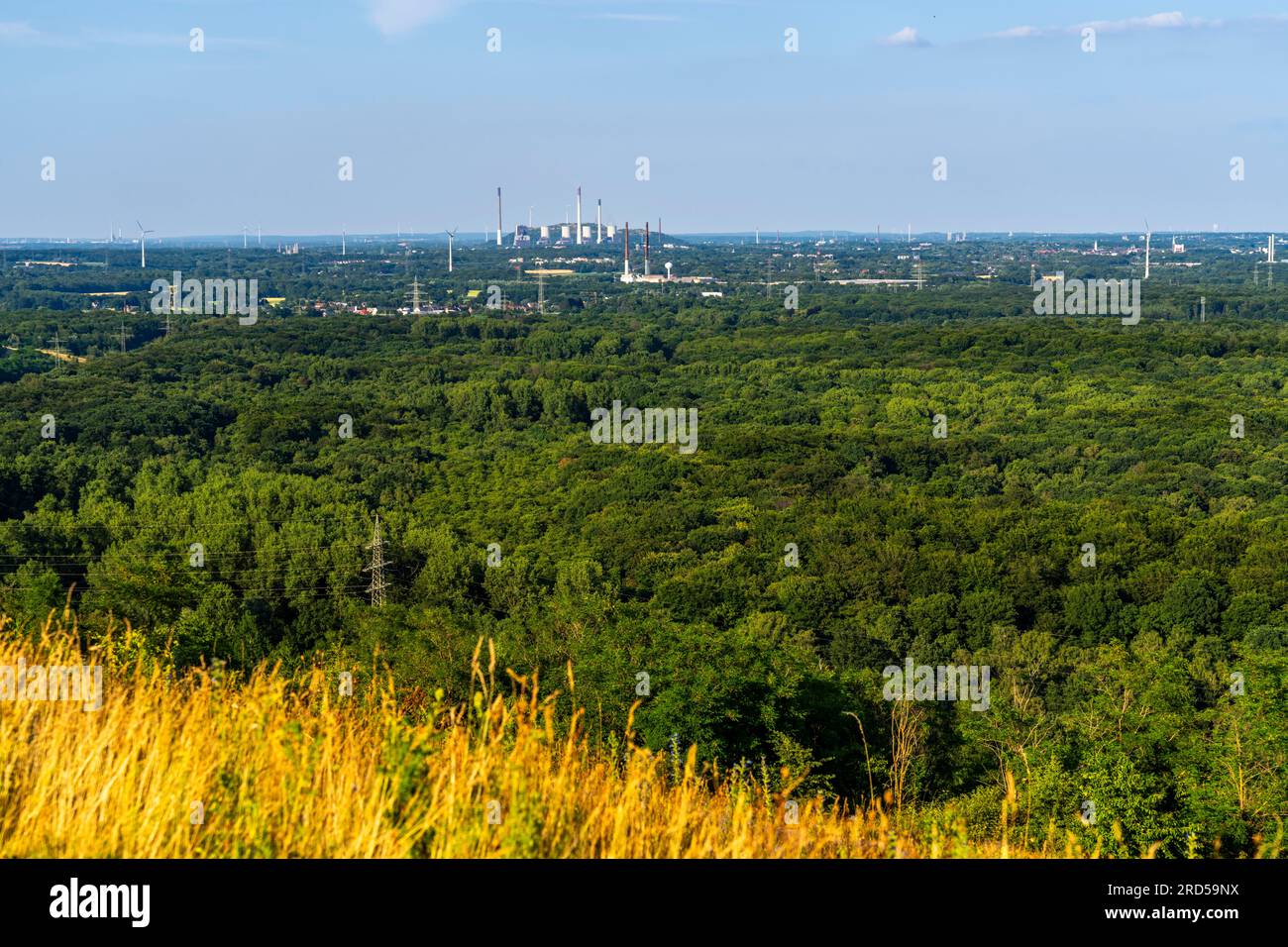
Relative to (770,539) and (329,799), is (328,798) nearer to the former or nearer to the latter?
(329,799)

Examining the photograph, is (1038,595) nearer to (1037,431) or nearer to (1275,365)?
(1037,431)

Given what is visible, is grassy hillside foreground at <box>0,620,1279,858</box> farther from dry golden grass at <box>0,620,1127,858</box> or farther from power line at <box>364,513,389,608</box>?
power line at <box>364,513,389,608</box>

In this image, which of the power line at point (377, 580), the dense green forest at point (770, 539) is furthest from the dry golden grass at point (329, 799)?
the power line at point (377, 580)

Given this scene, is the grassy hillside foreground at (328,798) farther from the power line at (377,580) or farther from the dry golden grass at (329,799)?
the power line at (377,580)

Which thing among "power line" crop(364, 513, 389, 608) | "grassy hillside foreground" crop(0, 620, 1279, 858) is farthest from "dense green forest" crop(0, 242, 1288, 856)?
"grassy hillside foreground" crop(0, 620, 1279, 858)

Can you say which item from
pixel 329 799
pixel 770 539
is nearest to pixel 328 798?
pixel 329 799

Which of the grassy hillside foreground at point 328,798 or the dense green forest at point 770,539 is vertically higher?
the grassy hillside foreground at point 328,798
